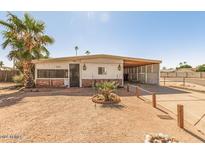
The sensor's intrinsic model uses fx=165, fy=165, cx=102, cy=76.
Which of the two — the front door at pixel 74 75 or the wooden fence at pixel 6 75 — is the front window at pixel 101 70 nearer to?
the front door at pixel 74 75

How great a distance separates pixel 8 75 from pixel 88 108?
950 inches

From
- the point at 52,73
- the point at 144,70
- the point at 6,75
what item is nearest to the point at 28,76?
the point at 52,73

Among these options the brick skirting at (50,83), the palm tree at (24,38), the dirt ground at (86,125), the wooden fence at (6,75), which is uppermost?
the palm tree at (24,38)

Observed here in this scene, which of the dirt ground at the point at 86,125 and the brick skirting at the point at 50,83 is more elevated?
the brick skirting at the point at 50,83

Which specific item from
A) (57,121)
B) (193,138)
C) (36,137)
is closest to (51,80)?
(57,121)

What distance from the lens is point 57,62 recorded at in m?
Answer: 16.0

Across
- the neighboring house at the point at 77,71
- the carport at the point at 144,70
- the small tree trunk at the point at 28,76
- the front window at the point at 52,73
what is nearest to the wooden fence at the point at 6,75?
the small tree trunk at the point at 28,76

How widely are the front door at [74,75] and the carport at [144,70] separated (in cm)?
499

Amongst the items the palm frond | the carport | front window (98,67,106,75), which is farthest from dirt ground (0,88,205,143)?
the palm frond

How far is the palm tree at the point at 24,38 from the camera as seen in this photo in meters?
15.1

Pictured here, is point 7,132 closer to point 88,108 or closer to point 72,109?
point 72,109

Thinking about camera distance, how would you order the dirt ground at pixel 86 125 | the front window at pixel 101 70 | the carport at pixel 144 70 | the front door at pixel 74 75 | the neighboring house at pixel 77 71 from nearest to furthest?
the dirt ground at pixel 86 125, the neighboring house at pixel 77 71, the front door at pixel 74 75, the front window at pixel 101 70, the carport at pixel 144 70

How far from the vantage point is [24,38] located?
609 inches

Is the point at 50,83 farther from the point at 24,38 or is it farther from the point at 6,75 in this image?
the point at 6,75
